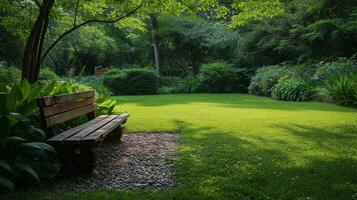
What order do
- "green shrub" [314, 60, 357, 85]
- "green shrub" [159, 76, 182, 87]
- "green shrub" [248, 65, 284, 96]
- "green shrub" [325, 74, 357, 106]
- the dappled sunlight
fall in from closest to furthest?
the dappled sunlight
"green shrub" [325, 74, 357, 106]
"green shrub" [314, 60, 357, 85]
"green shrub" [248, 65, 284, 96]
"green shrub" [159, 76, 182, 87]

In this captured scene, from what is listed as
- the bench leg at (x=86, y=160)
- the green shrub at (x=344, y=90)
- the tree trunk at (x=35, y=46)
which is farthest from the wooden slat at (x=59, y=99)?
the green shrub at (x=344, y=90)

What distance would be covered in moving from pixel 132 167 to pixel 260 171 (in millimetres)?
1555

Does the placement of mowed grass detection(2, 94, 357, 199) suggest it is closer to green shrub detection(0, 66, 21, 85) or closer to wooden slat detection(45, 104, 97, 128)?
wooden slat detection(45, 104, 97, 128)

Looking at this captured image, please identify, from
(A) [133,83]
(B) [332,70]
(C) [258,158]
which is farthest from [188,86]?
(C) [258,158]

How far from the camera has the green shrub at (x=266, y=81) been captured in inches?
617

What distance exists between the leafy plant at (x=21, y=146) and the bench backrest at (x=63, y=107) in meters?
0.18

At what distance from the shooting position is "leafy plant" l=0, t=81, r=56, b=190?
3.38 metres

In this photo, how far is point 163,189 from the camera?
3.49 meters

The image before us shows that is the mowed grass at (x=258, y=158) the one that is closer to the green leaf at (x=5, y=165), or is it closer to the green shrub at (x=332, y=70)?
the green leaf at (x=5, y=165)

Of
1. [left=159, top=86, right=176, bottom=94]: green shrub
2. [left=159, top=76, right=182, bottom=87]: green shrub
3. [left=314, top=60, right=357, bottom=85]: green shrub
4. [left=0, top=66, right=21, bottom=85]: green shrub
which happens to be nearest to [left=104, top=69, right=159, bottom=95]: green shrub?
[left=159, top=86, right=176, bottom=94]: green shrub

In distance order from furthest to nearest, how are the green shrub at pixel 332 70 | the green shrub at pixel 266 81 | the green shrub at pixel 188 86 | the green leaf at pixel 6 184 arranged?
the green shrub at pixel 188 86, the green shrub at pixel 266 81, the green shrub at pixel 332 70, the green leaf at pixel 6 184

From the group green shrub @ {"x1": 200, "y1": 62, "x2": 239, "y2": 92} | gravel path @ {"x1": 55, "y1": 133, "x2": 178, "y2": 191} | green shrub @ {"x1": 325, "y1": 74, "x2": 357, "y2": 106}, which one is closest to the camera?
gravel path @ {"x1": 55, "y1": 133, "x2": 178, "y2": 191}

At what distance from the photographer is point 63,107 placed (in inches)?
180

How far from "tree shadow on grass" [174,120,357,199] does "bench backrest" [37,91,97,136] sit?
1.57m
